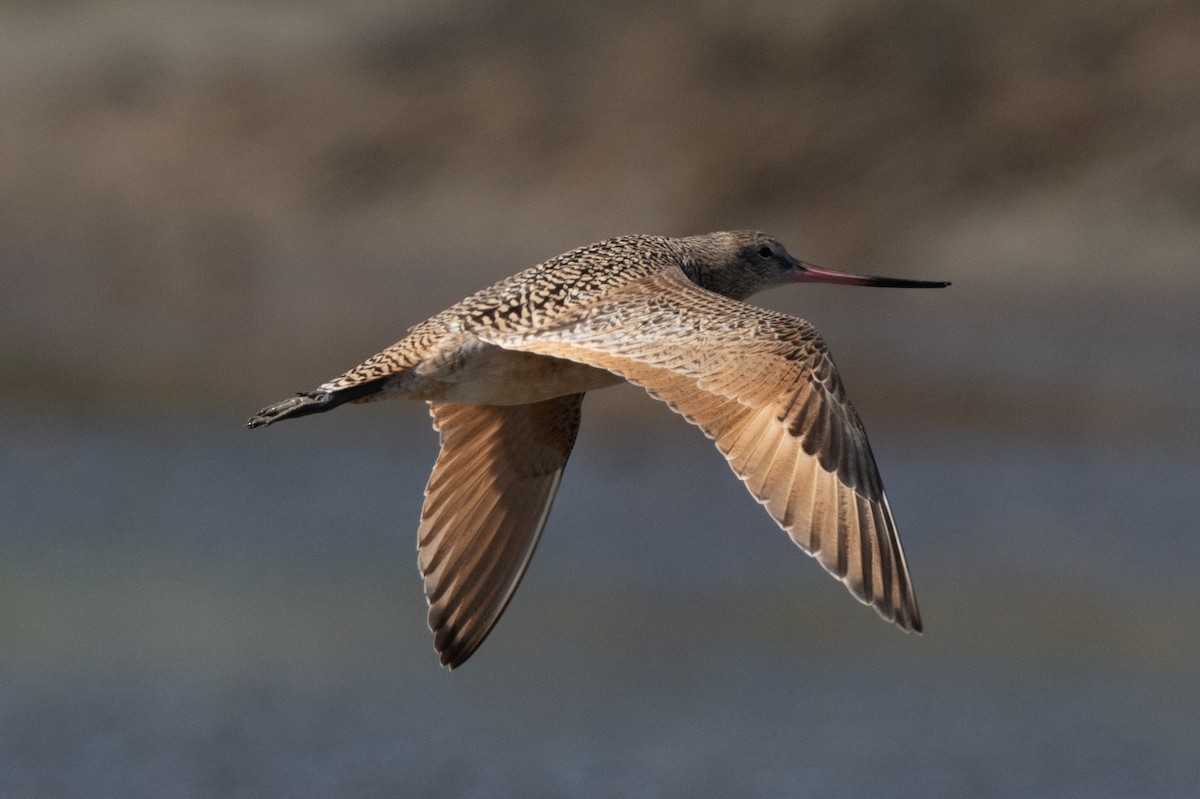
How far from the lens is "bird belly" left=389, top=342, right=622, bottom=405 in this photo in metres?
5.43

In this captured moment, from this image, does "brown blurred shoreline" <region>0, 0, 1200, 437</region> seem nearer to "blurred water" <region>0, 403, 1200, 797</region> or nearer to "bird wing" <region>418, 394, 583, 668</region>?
"blurred water" <region>0, 403, 1200, 797</region>

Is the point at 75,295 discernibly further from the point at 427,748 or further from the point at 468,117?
the point at 427,748

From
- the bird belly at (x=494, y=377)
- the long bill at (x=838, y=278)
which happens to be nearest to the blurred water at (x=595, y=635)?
the long bill at (x=838, y=278)

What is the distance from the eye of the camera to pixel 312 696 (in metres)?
9.20

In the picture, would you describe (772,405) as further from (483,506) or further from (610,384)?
(483,506)

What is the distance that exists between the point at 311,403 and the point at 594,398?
8.32 meters

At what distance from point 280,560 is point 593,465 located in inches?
90.5

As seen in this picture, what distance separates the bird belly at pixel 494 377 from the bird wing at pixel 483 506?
46cm

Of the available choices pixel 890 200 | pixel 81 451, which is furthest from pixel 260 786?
pixel 890 200

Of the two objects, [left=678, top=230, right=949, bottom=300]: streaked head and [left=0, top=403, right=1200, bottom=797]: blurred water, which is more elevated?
[left=678, top=230, right=949, bottom=300]: streaked head

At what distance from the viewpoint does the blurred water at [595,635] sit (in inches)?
344

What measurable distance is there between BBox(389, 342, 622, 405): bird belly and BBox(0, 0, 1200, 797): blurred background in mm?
3315

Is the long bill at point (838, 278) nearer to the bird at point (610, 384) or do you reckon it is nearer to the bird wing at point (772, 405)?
the bird at point (610, 384)

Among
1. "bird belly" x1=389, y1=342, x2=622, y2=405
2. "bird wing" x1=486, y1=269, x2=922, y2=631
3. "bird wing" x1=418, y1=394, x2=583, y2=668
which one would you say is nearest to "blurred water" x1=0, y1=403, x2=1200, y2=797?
"bird wing" x1=418, y1=394, x2=583, y2=668
